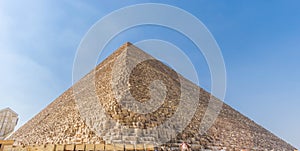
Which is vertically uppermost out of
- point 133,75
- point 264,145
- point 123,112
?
point 133,75

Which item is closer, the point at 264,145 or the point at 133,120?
the point at 133,120

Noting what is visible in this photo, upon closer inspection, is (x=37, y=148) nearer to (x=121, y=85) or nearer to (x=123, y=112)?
(x=123, y=112)

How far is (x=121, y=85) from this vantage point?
12.2 meters

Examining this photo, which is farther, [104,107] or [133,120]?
[104,107]

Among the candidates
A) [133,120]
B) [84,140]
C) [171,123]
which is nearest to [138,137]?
[133,120]

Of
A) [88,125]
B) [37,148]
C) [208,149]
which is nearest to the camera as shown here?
[37,148]

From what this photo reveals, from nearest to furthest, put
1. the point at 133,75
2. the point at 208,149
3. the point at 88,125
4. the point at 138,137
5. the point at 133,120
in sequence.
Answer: the point at 138,137 → the point at 133,120 → the point at 88,125 → the point at 208,149 → the point at 133,75

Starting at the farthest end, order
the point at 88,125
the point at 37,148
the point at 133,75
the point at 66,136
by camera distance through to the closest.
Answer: the point at 133,75, the point at 66,136, the point at 88,125, the point at 37,148

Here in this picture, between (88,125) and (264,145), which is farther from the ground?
(88,125)

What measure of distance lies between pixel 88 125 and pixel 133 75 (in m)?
4.59

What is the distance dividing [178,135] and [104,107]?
4131 millimetres

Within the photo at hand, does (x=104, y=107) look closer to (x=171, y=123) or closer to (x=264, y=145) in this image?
(x=171, y=123)

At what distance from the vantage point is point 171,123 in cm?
1172

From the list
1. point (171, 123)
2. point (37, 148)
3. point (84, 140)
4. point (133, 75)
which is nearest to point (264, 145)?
point (171, 123)
